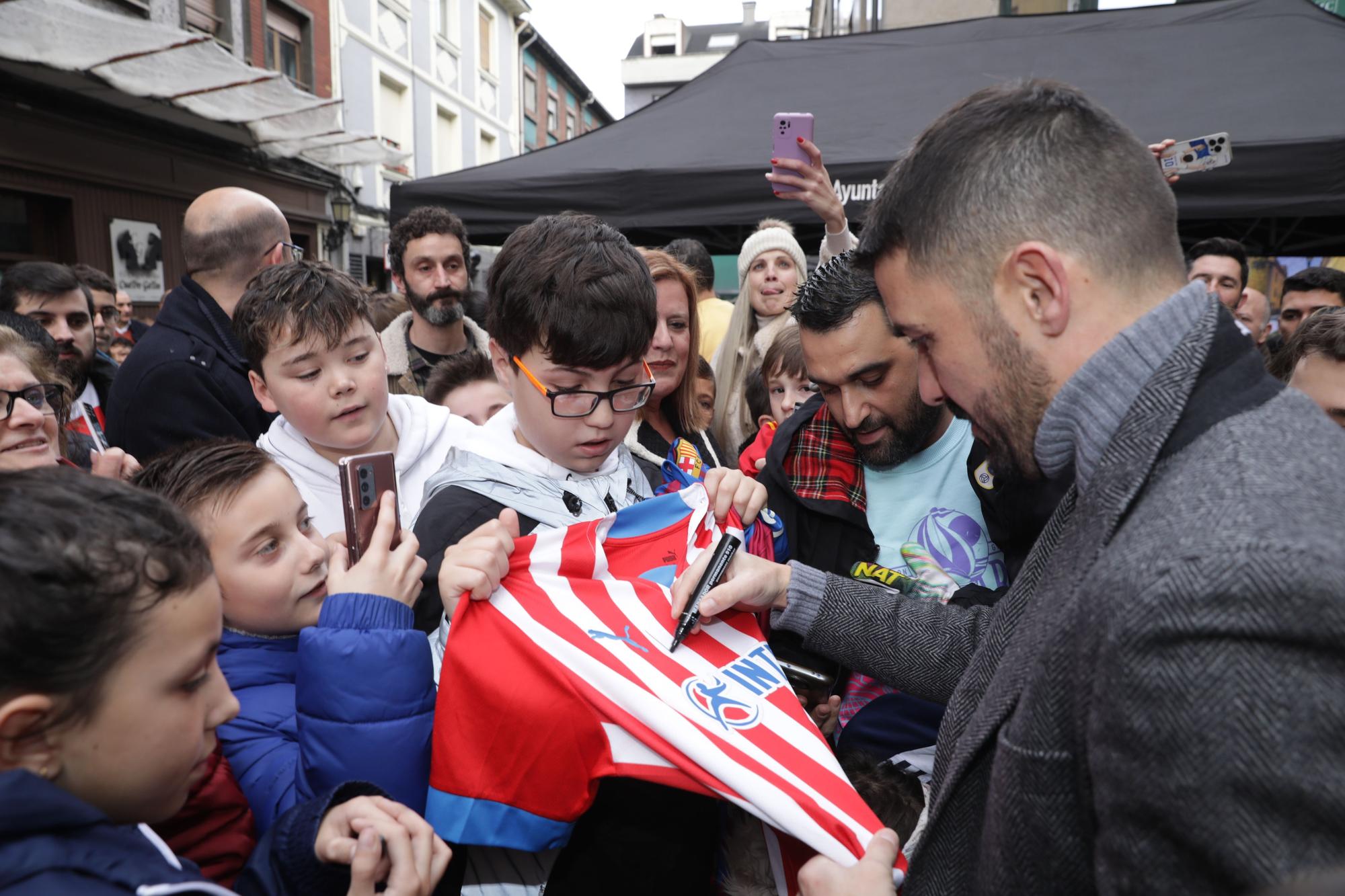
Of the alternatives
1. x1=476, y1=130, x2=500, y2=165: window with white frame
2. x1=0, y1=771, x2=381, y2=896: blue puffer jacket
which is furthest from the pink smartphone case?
x1=476, y1=130, x2=500, y2=165: window with white frame

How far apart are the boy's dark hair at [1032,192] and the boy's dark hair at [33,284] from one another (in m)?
4.36

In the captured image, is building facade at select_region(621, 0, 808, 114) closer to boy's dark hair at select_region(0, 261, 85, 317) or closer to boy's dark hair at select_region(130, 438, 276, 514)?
boy's dark hair at select_region(0, 261, 85, 317)

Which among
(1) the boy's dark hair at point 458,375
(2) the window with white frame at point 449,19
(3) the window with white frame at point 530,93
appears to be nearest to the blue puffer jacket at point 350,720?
(1) the boy's dark hair at point 458,375

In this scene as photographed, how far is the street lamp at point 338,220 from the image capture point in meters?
14.7

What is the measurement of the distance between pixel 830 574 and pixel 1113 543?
2.90 feet

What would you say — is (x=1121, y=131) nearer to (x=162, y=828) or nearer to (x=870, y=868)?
(x=870, y=868)

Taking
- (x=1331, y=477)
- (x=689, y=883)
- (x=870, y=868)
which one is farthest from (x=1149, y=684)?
(x=689, y=883)

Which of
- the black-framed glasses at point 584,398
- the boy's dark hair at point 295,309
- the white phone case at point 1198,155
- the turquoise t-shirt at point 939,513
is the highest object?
the white phone case at point 1198,155

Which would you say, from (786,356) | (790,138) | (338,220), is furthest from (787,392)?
(338,220)

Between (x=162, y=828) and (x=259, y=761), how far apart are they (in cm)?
17

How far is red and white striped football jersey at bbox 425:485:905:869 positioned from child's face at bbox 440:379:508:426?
5.18ft

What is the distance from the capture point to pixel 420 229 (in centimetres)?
427

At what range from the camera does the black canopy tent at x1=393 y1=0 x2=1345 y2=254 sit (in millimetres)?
4102

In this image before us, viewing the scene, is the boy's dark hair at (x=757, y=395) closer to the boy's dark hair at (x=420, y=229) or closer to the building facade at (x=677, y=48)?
the boy's dark hair at (x=420, y=229)
